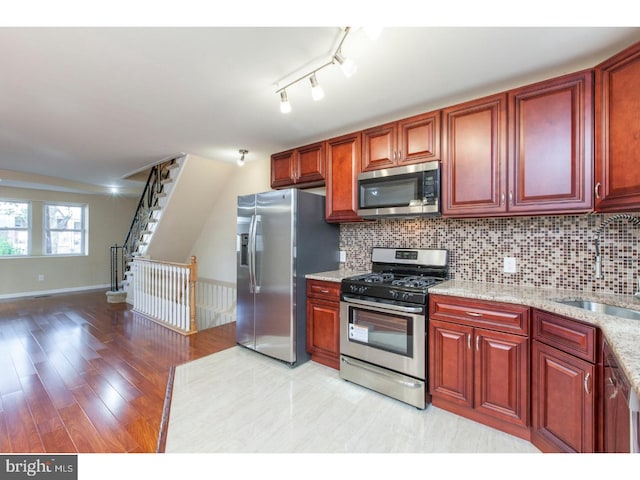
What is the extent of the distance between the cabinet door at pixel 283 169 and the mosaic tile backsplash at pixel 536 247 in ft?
3.98

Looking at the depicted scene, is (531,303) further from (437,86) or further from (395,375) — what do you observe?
(437,86)

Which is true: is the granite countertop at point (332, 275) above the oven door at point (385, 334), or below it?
above

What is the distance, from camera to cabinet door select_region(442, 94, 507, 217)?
201cm

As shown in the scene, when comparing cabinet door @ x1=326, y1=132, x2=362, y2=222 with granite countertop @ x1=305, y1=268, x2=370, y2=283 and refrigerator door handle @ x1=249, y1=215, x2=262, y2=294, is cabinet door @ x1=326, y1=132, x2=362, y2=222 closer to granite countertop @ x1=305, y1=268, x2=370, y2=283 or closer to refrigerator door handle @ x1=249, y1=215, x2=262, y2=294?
granite countertop @ x1=305, y1=268, x2=370, y2=283

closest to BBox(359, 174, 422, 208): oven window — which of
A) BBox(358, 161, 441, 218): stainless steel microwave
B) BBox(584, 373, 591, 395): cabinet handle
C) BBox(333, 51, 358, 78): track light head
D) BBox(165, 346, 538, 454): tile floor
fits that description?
BBox(358, 161, 441, 218): stainless steel microwave

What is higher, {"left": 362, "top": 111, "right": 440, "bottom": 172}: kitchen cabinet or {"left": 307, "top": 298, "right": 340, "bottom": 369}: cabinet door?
{"left": 362, "top": 111, "right": 440, "bottom": 172}: kitchen cabinet

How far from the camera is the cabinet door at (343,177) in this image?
8.91 feet

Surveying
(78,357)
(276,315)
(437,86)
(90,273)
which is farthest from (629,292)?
(90,273)

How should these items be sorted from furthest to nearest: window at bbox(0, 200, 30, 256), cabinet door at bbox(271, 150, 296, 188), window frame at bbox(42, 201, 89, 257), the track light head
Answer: window frame at bbox(42, 201, 89, 257)
window at bbox(0, 200, 30, 256)
cabinet door at bbox(271, 150, 296, 188)
the track light head

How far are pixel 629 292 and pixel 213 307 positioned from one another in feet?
16.1

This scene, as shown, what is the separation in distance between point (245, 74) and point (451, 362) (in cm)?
242

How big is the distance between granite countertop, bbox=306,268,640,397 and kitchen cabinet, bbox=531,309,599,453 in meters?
0.06

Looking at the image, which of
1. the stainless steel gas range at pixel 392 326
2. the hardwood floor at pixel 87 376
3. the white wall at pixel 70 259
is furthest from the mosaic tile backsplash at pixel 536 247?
the white wall at pixel 70 259

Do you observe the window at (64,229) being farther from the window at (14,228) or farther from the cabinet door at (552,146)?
the cabinet door at (552,146)
